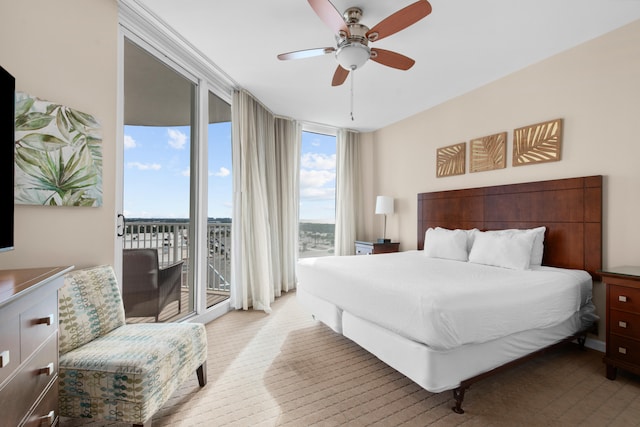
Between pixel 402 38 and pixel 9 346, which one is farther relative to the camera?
pixel 402 38

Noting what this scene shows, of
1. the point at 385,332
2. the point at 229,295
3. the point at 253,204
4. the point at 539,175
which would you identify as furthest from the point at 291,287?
the point at 539,175

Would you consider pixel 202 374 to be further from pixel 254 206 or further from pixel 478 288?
pixel 254 206

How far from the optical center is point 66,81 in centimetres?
184

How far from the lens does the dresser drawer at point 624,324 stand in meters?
1.98

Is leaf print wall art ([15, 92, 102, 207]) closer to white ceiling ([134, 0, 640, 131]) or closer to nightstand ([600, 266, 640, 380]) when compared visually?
white ceiling ([134, 0, 640, 131])

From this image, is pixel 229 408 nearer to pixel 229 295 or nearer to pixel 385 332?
pixel 385 332

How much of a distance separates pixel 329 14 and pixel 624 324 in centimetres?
299

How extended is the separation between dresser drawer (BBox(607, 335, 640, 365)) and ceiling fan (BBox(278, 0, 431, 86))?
2604 mm

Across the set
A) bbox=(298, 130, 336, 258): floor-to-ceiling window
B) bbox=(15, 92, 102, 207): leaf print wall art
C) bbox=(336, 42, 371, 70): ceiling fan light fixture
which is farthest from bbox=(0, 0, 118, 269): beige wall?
bbox=(298, 130, 336, 258): floor-to-ceiling window

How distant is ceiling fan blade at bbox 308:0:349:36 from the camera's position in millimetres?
1768

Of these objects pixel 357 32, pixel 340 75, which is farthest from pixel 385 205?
pixel 357 32

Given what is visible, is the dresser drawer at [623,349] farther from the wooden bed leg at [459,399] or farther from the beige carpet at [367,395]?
the wooden bed leg at [459,399]

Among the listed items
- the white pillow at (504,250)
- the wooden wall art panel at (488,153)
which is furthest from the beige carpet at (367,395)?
the wooden wall art panel at (488,153)

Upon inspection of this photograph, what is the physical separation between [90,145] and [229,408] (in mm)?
1983
